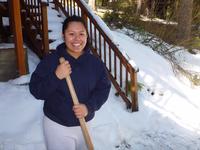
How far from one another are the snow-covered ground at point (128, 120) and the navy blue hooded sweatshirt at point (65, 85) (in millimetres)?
2093

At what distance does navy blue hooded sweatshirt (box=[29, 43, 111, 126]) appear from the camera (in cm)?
269

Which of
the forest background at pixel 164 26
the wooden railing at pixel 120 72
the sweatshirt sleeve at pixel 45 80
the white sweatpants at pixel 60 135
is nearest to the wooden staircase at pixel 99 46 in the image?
the wooden railing at pixel 120 72

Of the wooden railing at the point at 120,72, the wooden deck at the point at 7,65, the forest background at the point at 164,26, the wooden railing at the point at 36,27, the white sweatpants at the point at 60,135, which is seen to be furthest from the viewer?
the forest background at the point at 164,26

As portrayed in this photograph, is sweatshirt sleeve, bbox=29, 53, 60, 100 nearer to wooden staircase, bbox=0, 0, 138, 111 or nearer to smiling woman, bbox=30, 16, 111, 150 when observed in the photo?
smiling woman, bbox=30, 16, 111, 150

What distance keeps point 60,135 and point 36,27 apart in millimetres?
4567

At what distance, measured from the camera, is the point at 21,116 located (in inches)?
203

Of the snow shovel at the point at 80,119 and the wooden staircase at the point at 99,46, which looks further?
the wooden staircase at the point at 99,46

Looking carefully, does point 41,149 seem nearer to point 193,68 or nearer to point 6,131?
Result: point 6,131

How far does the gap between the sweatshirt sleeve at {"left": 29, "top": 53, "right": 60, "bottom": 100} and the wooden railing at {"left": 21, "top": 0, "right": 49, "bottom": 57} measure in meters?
3.74

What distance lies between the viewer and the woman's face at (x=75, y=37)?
8.88 ft

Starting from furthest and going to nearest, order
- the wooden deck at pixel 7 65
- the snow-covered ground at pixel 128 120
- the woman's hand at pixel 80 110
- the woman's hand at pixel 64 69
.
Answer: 1. the wooden deck at pixel 7 65
2. the snow-covered ground at pixel 128 120
3. the woman's hand at pixel 80 110
4. the woman's hand at pixel 64 69

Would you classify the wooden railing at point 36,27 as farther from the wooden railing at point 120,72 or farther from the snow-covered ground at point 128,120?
the wooden railing at point 120,72

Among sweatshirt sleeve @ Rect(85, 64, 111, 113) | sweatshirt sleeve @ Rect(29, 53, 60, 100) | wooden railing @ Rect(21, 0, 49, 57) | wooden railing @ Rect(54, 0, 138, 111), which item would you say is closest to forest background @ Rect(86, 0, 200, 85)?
wooden railing @ Rect(54, 0, 138, 111)

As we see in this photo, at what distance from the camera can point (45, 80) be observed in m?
2.66
